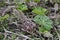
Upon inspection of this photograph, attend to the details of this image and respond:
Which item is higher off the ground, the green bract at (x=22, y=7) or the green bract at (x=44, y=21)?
the green bract at (x=22, y=7)

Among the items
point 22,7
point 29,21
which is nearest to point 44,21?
point 29,21

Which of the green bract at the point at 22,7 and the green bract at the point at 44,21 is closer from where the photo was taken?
the green bract at the point at 44,21

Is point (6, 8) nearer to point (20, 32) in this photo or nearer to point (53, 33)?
point (20, 32)

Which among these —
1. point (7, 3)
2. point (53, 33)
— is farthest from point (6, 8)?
point (53, 33)

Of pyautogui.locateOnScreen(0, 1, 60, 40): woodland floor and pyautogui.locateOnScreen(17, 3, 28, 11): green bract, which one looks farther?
pyautogui.locateOnScreen(17, 3, 28, 11): green bract

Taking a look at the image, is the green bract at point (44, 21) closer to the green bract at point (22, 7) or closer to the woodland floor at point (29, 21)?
the woodland floor at point (29, 21)

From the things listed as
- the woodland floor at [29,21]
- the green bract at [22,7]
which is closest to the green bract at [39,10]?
the woodland floor at [29,21]

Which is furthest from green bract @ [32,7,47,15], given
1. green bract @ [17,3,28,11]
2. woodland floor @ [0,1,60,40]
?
green bract @ [17,3,28,11]

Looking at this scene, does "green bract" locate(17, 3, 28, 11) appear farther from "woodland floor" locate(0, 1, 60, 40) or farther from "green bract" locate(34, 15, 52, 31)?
"green bract" locate(34, 15, 52, 31)
